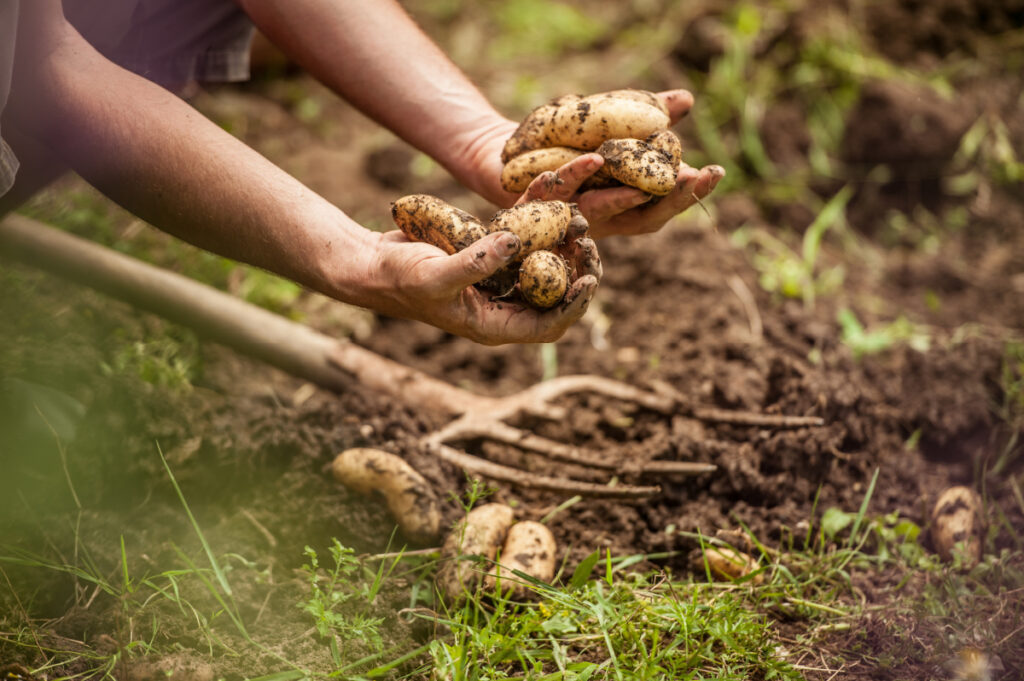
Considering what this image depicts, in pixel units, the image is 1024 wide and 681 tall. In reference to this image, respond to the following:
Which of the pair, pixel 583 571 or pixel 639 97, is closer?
pixel 583 571

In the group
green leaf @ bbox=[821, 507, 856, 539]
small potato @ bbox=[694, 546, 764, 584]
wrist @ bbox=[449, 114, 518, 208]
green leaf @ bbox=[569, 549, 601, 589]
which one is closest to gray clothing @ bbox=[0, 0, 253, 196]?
wrist @ bbox=[449, 114, 518, 208]

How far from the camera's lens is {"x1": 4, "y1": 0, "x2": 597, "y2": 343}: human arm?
1.77 m

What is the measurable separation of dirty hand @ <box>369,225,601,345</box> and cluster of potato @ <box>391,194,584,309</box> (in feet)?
0.12

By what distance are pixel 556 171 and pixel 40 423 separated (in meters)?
1.57

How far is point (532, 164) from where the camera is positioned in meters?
1.97

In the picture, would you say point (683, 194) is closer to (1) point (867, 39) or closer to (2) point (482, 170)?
(2) point (482, 170)

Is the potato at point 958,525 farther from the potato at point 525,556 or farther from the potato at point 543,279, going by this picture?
the potato at point 543,279

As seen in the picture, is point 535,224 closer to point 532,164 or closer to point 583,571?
point 532,164

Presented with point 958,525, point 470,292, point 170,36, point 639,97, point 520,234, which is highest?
point 170,36

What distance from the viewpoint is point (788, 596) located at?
1.96 meters

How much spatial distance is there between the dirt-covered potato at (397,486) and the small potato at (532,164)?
0.83 meters

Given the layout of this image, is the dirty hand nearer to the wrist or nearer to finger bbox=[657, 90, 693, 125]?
the wrist

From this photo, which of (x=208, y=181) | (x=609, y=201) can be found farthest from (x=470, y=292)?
(x=208, y=181)

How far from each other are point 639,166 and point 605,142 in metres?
0.13
